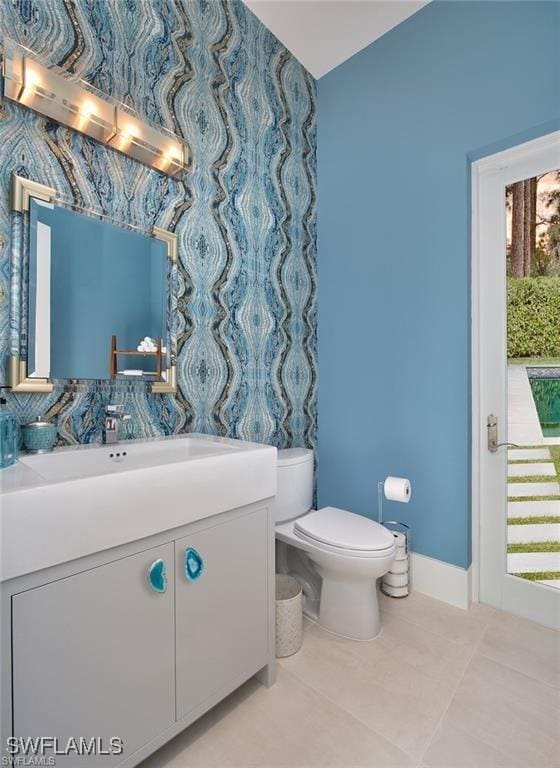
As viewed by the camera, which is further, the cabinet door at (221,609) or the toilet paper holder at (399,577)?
the toilet paper holder at (399,577)

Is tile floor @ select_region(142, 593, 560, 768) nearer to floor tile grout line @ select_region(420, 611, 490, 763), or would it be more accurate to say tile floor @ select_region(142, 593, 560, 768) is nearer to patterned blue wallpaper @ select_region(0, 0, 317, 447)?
floor tile grout line @ select_region(420, 611, 490, 763)

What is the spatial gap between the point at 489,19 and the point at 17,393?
2.61 metres

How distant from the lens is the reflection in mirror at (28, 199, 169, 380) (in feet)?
4.57

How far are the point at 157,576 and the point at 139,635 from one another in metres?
0.15

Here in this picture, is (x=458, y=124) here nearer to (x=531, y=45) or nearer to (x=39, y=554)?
(x=531, y=45)

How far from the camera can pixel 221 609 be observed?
50.1 inches

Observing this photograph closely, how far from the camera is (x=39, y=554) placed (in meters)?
0.87

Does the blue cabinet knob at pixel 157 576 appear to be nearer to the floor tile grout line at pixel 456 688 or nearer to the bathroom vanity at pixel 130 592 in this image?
the bathroom vanity at pixel 130 592


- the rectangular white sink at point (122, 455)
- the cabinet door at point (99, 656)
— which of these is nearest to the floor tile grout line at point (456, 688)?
the cabinet door at point (99, 656)

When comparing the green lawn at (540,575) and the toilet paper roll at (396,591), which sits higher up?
the green lawn at (540,575)

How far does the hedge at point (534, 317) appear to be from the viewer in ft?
6.06

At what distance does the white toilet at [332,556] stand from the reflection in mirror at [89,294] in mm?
915

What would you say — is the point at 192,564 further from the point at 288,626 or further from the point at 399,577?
the point at 399,577

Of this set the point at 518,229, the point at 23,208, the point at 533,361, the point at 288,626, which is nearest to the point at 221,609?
the point at 288,626
